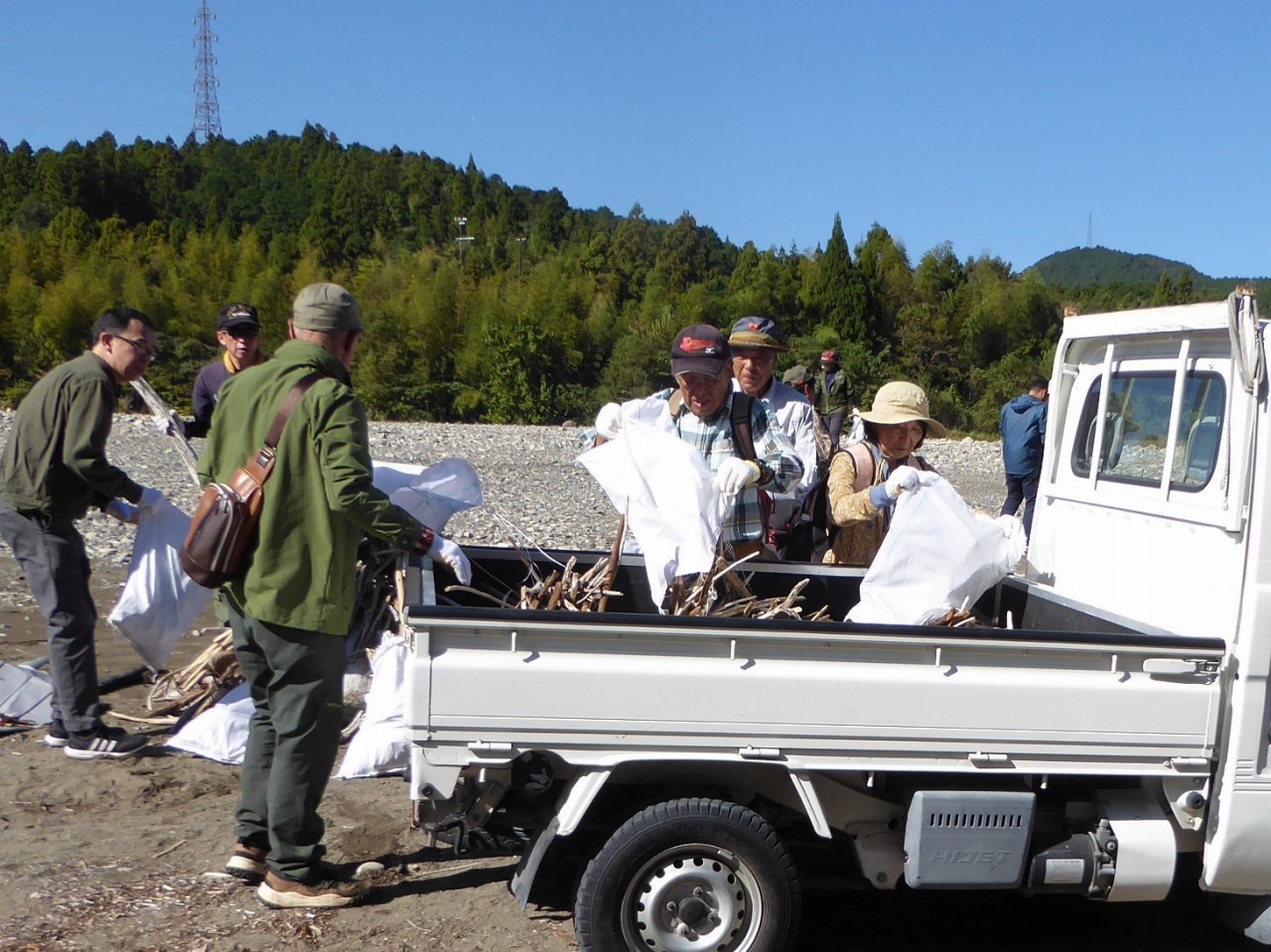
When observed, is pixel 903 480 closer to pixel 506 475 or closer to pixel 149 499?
pixel 149 499

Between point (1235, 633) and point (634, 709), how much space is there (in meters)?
1.75

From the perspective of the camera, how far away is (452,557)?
13.5 ft

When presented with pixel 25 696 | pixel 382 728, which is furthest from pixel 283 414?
pixel 25 696

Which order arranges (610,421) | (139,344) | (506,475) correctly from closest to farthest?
(610,421) → (139,344) → (506,475)

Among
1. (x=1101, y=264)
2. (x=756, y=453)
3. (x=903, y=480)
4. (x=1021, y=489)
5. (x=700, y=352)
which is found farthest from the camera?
(x=1101, y=264)

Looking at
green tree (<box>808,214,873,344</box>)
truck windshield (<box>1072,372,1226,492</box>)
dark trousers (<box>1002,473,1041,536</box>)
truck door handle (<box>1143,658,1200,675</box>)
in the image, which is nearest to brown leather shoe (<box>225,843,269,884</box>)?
truck door handle (<box>1143,658,1200,675</box>)

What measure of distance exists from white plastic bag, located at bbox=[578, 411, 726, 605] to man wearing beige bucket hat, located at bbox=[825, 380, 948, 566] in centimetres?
77

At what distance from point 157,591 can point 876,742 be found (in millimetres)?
3589

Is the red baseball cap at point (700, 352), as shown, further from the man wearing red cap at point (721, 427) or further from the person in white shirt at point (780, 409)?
the person in white shirt at point (780, 409)

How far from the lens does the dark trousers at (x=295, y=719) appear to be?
3.96 m

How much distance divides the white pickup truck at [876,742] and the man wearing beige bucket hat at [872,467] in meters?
1.29

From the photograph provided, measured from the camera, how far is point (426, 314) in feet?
154

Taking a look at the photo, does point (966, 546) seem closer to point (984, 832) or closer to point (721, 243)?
point (984, 832)

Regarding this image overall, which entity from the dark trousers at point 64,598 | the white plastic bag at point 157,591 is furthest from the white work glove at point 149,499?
the dark trousers at point 64,598
